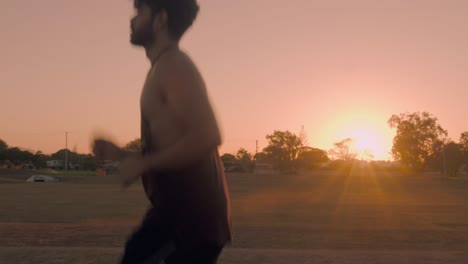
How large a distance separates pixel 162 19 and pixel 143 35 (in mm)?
95

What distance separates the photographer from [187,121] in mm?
2057

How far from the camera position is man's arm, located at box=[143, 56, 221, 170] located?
2031 mm

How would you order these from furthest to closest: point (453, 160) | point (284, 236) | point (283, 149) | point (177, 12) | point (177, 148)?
1. point (283, 149)
2. point (453, 160)
3. point (284, 236)
4. point (177, 12)
5. point (177, 148)

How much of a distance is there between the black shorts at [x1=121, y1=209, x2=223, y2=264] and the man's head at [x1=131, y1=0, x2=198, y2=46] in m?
0.68

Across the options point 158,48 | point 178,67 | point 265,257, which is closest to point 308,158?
point 265,257

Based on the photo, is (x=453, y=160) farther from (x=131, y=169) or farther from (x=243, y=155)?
(x=131, y=169)

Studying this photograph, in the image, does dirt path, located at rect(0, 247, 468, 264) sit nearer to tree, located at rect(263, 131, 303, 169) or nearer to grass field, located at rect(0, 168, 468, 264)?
grass field, located at rect(0, 168, 468, 264)

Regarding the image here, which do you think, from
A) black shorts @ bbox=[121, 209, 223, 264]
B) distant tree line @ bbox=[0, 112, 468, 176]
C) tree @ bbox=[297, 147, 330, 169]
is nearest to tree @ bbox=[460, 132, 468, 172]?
distant tree line @ bbox=[0, 112, 468, 176]

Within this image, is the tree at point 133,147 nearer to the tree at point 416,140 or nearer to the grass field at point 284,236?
the grass field at point 284,236

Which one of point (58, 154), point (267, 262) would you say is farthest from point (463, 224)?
point (58, 154)

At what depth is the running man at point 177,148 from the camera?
2.06 metres

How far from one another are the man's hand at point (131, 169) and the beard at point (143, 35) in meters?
0.46

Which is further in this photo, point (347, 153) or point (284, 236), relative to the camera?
point (347, 153)

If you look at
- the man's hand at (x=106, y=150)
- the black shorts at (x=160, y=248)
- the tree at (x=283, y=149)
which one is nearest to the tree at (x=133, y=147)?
the man's hand at (x=106, y=150)
